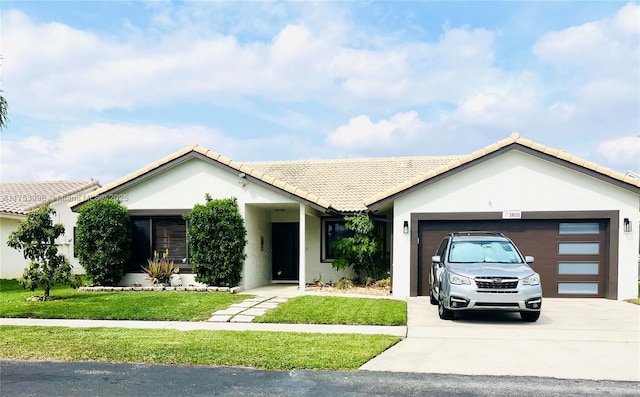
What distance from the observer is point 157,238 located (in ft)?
50.1

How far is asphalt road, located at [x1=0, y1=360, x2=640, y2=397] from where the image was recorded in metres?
5.29

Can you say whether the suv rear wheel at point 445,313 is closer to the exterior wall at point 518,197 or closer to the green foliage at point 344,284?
the exterior wall at point 518,197

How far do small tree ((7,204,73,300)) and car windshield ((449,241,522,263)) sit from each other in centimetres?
976

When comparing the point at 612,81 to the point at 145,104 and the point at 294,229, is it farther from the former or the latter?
the point at 145,104

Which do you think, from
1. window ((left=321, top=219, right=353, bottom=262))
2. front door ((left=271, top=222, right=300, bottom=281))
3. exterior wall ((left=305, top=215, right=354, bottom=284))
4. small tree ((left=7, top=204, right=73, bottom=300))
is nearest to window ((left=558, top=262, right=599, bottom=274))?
window ((left=321, top=219, right=353, bottom=262))

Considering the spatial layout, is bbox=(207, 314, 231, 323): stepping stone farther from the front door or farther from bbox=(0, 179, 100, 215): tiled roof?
bbox=(0, 179, 100, 215): tiled roof

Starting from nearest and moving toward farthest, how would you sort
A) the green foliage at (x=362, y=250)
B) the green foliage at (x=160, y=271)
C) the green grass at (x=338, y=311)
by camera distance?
the green grass at (x=338, y=311) < the green foliage at (x=160, y=271) < the green foliage at (x=362, y=250)

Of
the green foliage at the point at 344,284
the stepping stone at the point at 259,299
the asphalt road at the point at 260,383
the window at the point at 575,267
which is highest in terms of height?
the window at the point at 575,267

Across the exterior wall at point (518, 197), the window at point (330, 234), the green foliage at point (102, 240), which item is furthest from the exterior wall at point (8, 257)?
the exterior wall at point (518, 197)

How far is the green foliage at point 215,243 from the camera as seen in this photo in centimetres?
1397

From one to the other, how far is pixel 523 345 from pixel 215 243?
9033mm

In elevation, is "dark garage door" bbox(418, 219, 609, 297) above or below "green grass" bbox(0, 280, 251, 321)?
above

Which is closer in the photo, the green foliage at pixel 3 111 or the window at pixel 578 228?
the green foliage at pixel 3 111

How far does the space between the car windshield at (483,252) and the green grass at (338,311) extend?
175 cm
